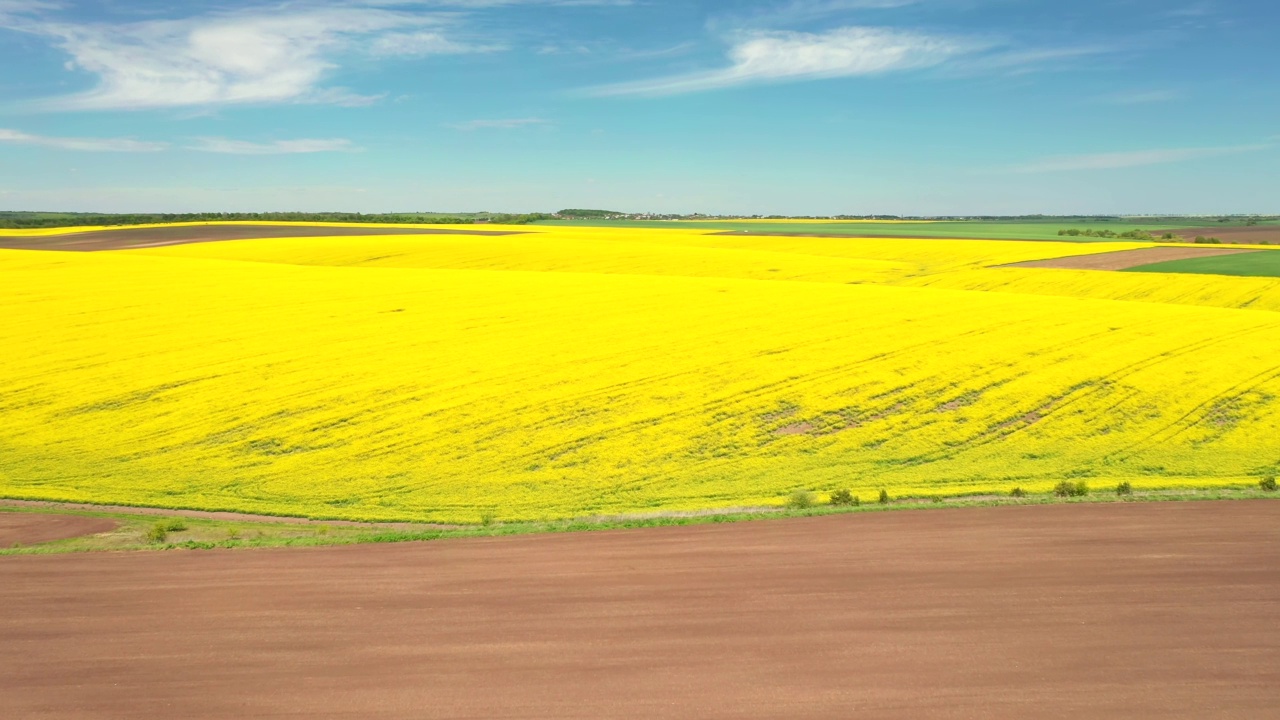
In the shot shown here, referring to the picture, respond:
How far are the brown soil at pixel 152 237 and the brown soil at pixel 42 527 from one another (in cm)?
6461

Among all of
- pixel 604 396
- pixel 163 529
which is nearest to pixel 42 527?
pixel 163 529

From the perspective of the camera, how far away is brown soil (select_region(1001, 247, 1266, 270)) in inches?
2462

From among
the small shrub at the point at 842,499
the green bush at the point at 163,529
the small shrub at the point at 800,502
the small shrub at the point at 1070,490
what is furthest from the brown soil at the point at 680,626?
the small shrub at the point at 1070,490

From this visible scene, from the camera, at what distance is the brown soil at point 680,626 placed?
31.7 ft

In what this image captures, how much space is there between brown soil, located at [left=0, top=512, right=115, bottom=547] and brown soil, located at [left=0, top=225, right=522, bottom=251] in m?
64.6

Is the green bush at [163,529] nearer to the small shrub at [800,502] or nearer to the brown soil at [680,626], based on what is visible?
the brown soil at [680,626]

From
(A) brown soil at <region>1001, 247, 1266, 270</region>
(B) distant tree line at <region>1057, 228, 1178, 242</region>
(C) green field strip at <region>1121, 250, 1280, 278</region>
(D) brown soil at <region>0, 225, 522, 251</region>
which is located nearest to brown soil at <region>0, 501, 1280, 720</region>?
(C) green field strip at <region>1121, 250, 1280, 278</region>

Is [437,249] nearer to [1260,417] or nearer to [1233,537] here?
[1260,417]

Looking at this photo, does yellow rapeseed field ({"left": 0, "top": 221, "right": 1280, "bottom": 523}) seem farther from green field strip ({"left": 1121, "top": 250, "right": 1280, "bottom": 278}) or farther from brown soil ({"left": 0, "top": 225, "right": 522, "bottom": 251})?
brown soil ({"left": 0, "top": 225, "right": 522, "bottom": 251})

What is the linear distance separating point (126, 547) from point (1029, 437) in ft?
67.7

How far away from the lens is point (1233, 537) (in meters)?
14.5

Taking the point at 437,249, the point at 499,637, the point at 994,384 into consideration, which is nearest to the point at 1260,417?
the point at 994,384

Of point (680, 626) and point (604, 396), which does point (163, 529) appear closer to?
point (680, 626)

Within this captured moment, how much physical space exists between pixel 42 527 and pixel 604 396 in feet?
46.3
